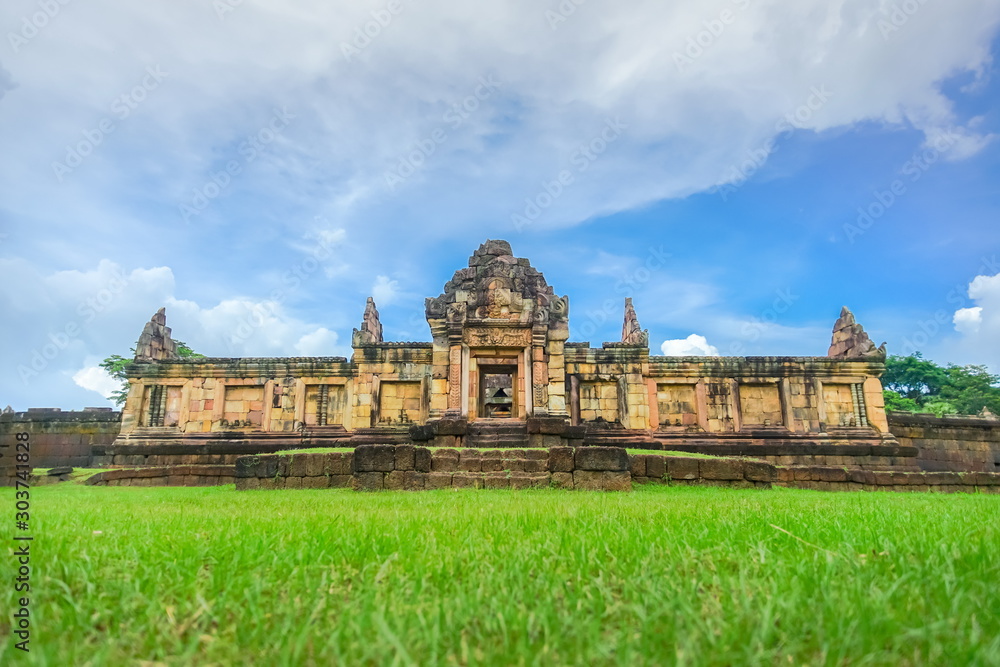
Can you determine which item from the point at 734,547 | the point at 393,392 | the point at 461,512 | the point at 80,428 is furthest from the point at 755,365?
the point at 80,428

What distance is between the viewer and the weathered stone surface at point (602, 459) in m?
9.79

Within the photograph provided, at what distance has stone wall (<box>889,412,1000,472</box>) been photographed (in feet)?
58.6

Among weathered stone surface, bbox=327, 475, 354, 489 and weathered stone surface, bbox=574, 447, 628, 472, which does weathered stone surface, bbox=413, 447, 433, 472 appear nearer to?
weathered stone surface, bbox=327, 475, 354, 489

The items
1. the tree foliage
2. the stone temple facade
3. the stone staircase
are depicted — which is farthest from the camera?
the tree foliage

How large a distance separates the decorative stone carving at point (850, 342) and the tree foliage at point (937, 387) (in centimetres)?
1902

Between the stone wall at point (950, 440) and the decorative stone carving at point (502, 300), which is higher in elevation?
the decorative stone carving at point (502, 300)

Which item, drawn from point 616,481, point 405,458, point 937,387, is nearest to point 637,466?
point 616,481

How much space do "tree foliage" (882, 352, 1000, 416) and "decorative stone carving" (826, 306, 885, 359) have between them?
19019mm

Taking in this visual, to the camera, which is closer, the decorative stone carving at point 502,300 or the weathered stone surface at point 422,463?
the weathered stone surface at point 422,463

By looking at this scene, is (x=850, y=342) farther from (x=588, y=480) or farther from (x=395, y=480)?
(x=395, y=480)

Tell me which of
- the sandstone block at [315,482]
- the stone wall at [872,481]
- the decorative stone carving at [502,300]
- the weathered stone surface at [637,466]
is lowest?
the stone wall at [872,481]

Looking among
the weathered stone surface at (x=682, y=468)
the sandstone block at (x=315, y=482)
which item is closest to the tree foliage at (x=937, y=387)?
the weathered stone surface at (x=682, y=468)

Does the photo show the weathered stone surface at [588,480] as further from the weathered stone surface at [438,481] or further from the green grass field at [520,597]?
the green grass field at [520,597]

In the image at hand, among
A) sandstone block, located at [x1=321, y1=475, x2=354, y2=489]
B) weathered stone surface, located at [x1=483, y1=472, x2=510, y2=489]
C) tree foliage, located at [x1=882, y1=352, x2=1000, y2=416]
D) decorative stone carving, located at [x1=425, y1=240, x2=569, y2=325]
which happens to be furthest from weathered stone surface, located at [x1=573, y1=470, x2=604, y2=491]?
tree foliage, located at [x1=882, y1=352, x2=1000, y2=416]
